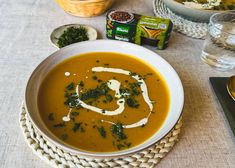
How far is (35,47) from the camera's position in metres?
1.21

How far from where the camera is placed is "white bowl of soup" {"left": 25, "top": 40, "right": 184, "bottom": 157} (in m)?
0.82

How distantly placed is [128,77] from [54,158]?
38cm

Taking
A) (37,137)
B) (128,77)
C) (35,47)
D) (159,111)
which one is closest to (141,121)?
(159,111)

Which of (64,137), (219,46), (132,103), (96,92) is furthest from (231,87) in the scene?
(64,137)

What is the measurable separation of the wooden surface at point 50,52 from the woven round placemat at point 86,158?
2 centimetres

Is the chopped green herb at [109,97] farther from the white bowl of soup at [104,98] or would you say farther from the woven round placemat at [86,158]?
the woven round placemat at [86,158]

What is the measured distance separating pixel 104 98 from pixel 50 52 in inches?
14.8

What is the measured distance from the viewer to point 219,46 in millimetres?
1175

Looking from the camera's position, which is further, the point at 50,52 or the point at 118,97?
the point at 50,52

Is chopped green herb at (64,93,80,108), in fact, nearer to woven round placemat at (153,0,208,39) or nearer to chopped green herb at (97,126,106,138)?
chopped green herb at (97,126,106,138)

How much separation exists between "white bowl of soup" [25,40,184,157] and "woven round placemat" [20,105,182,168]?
3cm

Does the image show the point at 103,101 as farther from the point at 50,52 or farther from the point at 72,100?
the point at 50,52

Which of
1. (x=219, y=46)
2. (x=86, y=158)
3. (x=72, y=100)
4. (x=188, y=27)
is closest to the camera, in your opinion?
(x=86, y=158)

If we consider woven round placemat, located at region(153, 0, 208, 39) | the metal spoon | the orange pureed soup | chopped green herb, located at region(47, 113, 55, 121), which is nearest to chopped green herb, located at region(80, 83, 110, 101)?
the orange pureed soup
